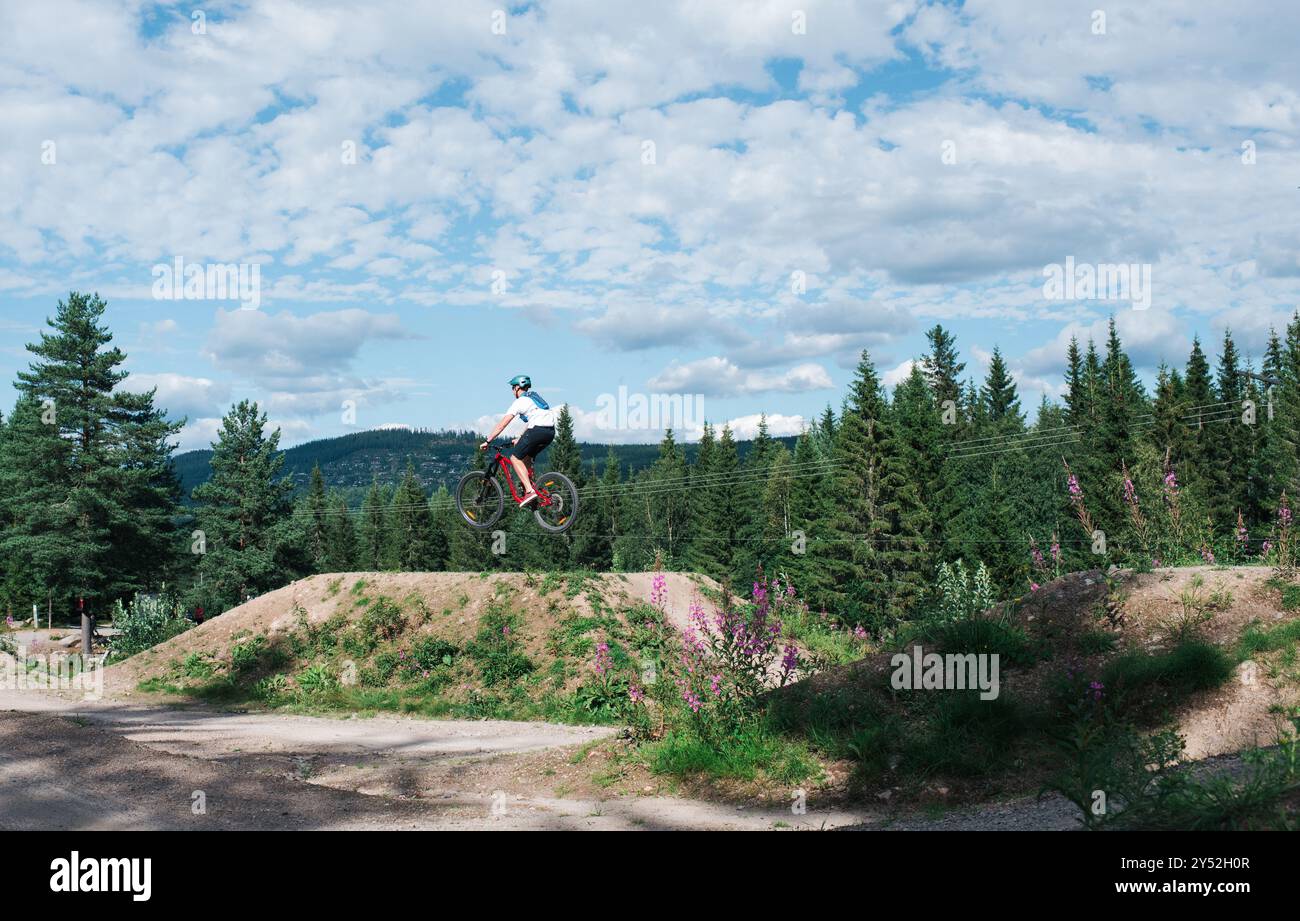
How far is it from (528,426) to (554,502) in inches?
59.8

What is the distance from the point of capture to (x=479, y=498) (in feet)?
50.3

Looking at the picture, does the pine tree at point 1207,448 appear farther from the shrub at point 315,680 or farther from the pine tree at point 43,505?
the pine tree at point 43,505

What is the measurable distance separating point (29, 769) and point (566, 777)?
23.2 feet

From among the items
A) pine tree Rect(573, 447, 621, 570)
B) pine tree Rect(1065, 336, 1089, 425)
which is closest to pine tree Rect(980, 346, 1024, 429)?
pine tree Rect(1065, 336, 1089, 425)

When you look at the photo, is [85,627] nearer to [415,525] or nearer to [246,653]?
[246,653]

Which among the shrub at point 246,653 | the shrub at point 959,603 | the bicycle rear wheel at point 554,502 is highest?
the bicycle rear wheel at point 554,502

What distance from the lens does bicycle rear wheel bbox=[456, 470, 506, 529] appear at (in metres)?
15.2

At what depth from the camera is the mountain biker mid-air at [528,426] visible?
44.6 feet

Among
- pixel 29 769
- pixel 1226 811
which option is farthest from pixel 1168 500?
pixel 29 769

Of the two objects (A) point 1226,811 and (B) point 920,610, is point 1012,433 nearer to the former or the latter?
(B) point 920,610

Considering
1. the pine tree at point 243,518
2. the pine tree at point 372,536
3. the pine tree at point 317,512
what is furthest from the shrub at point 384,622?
the pine tree at point 372,536

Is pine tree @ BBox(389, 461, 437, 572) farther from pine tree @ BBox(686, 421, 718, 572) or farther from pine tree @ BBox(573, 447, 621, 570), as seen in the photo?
pine tree @ BBox(686, 421, 718, 572)


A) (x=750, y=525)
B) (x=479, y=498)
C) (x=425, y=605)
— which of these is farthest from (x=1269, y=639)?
(x=750, y=525)

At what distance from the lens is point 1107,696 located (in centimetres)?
1016
